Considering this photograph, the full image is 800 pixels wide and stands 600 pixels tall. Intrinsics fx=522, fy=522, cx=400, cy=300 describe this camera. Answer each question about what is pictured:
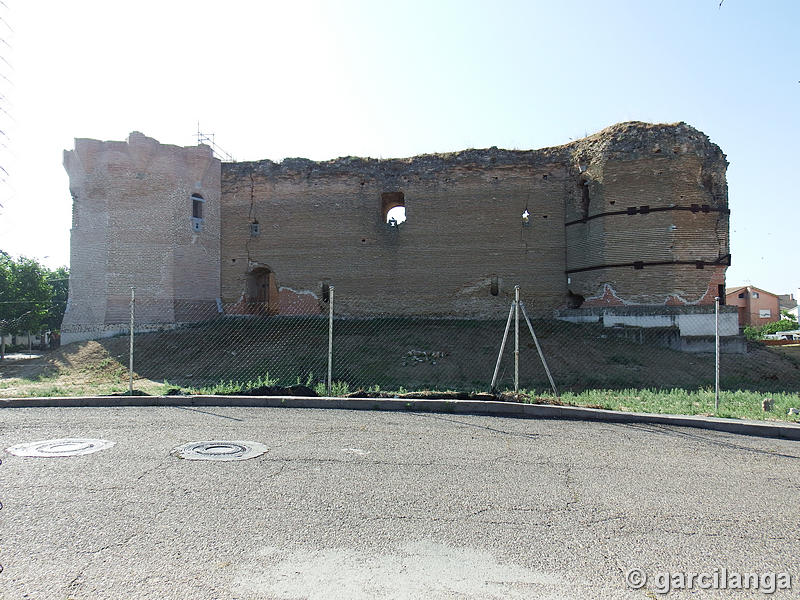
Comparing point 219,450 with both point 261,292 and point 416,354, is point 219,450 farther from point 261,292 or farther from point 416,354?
point 261,292

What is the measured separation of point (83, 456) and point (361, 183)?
58.6ft

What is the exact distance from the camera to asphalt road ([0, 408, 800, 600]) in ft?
9.60

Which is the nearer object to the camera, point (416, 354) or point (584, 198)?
point (416, 354)

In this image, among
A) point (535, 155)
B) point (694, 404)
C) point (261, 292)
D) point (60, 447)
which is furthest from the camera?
point (261, 292)

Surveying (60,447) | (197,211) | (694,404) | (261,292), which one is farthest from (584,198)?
(60,447)

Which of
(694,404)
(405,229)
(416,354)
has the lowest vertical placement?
(694,404)

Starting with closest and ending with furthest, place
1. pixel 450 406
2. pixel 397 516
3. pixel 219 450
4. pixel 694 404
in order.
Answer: pixel 397 516 → pixel 219 450 → pixel 450 406 → pixel 694 404

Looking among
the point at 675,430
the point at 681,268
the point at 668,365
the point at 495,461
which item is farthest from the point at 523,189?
the point at 495,461

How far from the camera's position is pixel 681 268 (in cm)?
1809

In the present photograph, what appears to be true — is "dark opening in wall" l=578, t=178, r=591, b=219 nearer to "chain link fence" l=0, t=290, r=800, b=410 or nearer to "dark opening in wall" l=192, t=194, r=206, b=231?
"chain link fence" l=0, t=290, r=800, b=410

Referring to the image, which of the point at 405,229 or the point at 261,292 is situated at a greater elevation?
the point at 405,229

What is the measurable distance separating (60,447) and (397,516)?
4.13 m

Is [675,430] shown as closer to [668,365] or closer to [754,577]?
[754,577]

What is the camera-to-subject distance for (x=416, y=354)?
1566 centimetres
